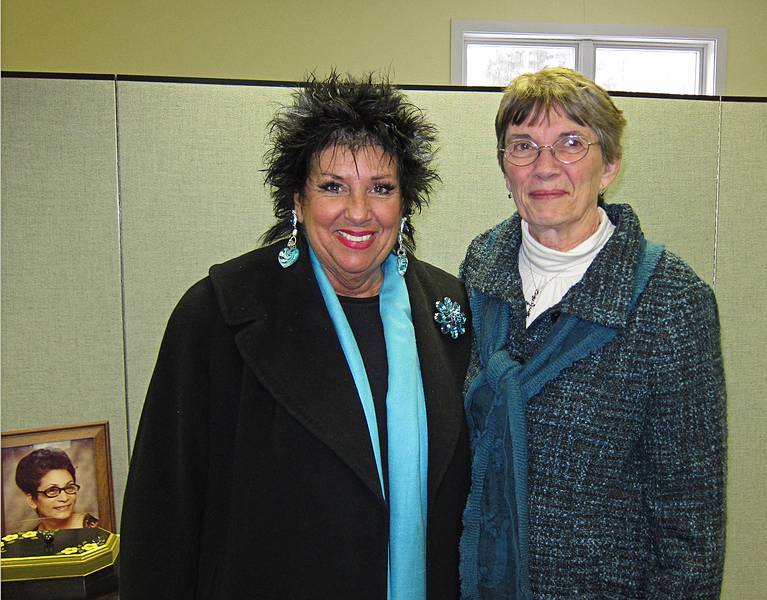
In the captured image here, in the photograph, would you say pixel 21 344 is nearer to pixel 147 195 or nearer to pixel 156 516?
pixel 147 195

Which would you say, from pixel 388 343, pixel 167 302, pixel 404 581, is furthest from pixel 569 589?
pixel 167 302

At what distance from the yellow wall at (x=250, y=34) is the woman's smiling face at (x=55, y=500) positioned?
2.82m

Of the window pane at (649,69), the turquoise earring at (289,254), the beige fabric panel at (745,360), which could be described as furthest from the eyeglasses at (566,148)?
the window pane at (649,69)


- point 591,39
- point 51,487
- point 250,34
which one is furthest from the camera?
point 591,39

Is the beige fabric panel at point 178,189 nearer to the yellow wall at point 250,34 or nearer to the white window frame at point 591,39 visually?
the yellow wall at point 250,34

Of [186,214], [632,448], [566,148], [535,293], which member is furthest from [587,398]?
[186,214]

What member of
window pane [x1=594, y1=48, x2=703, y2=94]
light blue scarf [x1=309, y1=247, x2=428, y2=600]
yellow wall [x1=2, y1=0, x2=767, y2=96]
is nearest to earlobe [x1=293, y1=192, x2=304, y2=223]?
light blue scarf [x1=309, y1=247, x2=428, y2=600]

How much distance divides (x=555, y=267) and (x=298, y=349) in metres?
0.51

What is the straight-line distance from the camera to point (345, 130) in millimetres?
1283

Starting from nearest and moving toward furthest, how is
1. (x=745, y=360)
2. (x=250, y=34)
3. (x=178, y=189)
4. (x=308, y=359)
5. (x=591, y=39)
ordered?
(x=308, y=359)
(x=178, y=189)
(x=745, y=360)
(x=250, y=34)
(x=591, y=39)

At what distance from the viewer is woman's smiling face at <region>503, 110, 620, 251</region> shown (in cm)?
121

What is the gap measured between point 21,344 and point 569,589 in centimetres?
157

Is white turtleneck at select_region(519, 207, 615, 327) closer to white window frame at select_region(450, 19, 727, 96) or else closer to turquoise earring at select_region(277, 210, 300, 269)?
turquoise earring at select_region(277, 210, 300, 269)

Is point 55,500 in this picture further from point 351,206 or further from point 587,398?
point 587,398
